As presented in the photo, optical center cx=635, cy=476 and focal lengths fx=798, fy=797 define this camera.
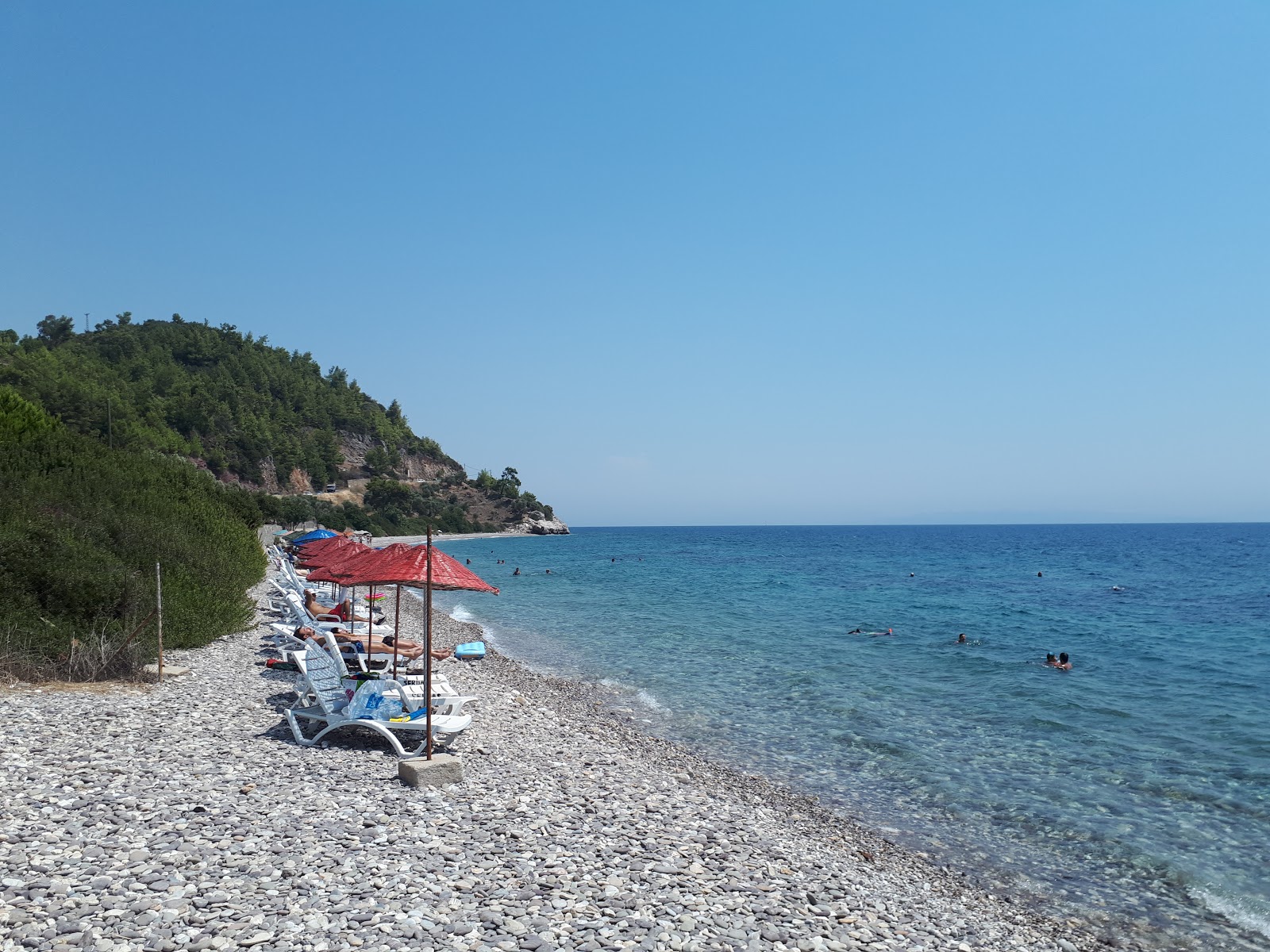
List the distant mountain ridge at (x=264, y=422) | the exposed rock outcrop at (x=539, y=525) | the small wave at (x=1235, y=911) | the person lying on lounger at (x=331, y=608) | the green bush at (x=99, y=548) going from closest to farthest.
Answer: the small wave at (x=1235, y=911), the green bush at (x=99, y=548), the person lying on lounger at (x=331, y=608), the distant mountain ridge at (x=264, y=422), the exposed rock outcrop at (x=539, y=525)

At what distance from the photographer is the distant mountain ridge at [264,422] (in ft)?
228

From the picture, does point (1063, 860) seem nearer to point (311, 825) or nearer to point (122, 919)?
point (311, 825)

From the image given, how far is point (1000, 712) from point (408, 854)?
→ 11.8 metres

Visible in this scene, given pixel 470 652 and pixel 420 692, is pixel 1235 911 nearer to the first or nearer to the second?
pixel 420 692

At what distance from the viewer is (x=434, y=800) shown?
278 inches

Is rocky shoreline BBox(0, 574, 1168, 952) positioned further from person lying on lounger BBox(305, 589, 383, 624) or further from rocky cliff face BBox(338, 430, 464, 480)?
rocky cliff face BBox(338, 430, 464, 480)

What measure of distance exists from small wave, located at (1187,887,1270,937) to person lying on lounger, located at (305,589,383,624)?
1571 cm

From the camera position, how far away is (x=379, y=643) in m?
15.2

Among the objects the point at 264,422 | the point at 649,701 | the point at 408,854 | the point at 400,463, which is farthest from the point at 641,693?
the point at 400,463

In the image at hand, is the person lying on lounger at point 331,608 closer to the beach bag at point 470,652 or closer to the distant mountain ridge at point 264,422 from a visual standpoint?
the beach bag at point 470,652

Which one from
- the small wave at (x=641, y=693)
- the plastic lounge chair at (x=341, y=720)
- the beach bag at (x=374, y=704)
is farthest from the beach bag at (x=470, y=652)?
the beach bag at (x=374, y=704)

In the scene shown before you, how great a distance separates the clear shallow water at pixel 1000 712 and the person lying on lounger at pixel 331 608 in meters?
4.39

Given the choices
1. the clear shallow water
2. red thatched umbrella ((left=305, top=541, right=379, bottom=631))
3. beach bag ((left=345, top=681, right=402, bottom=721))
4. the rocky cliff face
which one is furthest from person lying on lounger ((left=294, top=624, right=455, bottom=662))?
the rocky cliff face

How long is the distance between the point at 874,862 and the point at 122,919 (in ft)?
20.0
